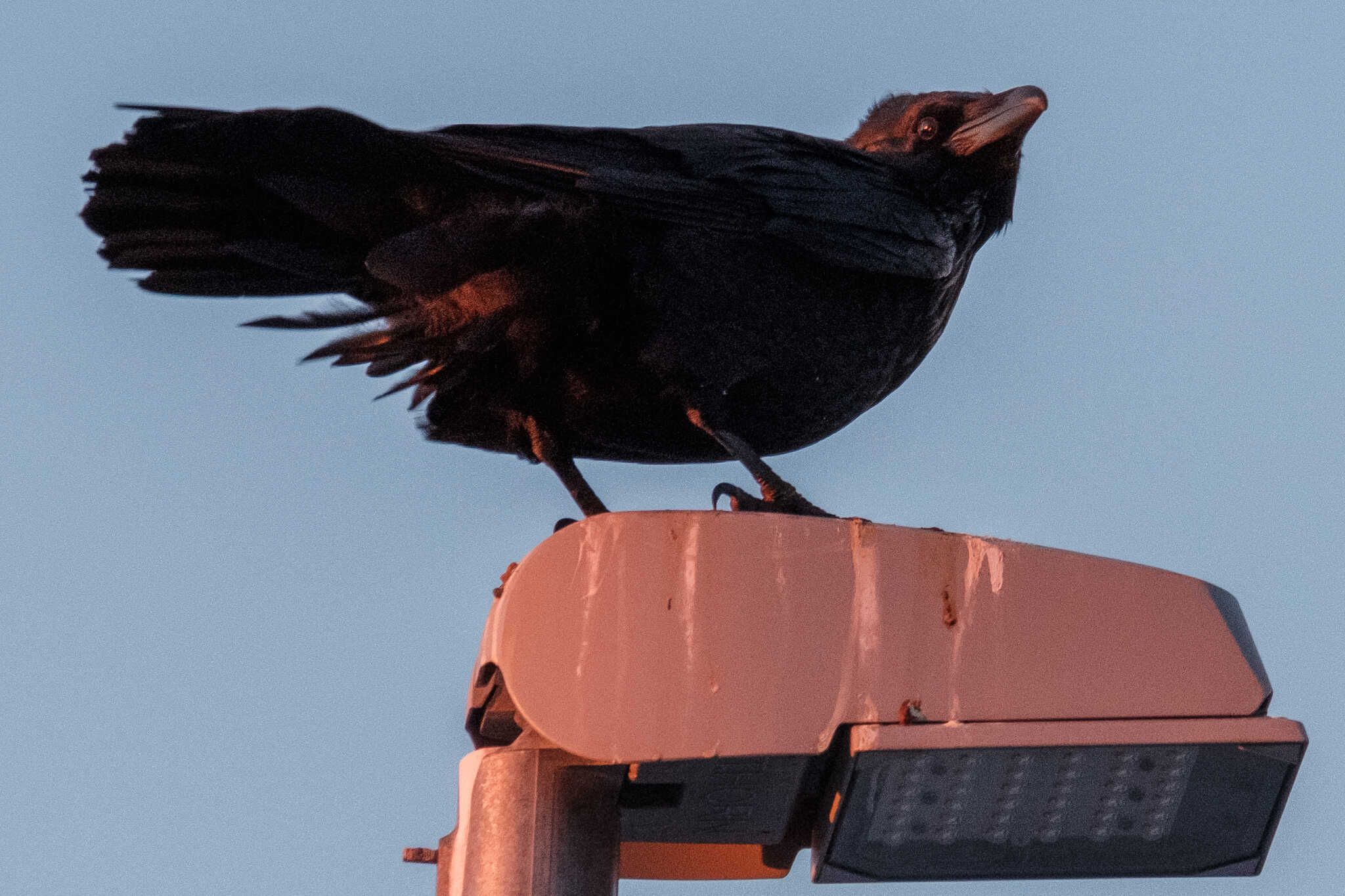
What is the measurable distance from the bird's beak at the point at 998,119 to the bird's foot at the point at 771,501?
1263 millimetres

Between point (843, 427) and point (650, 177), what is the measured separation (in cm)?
97

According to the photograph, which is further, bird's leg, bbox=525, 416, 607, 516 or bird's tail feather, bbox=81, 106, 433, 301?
bird's leg, bbox=525, 416, 607, 516

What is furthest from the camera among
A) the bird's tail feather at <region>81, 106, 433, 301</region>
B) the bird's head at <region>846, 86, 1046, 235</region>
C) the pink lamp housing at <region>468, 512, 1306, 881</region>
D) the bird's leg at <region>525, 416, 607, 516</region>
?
the bird's head at <region>846, 86, 1046, 235</region>

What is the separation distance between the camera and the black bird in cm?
415

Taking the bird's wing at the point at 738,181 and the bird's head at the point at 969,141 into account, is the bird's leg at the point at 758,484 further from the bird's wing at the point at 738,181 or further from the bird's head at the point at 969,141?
the bird's head at the point at 969,141

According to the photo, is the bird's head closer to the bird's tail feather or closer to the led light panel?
the bird's tail feather

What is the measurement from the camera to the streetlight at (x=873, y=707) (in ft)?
9.51

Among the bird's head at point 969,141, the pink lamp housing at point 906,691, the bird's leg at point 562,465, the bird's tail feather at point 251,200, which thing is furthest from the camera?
the bird's head at point 969,141

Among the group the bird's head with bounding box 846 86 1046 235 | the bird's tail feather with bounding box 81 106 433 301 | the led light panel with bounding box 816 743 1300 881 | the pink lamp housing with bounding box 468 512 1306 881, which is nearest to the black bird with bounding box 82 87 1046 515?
the bird's tail feather with bounding box 81 106 433 301

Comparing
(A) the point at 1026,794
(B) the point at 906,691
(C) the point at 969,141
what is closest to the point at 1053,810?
(A) the point at 1026,794

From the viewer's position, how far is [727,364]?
14.3ft

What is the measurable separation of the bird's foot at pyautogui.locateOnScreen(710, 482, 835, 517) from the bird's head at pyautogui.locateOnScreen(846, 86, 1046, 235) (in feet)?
3.66

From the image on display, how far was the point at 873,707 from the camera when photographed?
2926mm

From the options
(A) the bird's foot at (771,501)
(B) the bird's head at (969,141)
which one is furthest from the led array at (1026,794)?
(B) the bird's head at (969,141)
